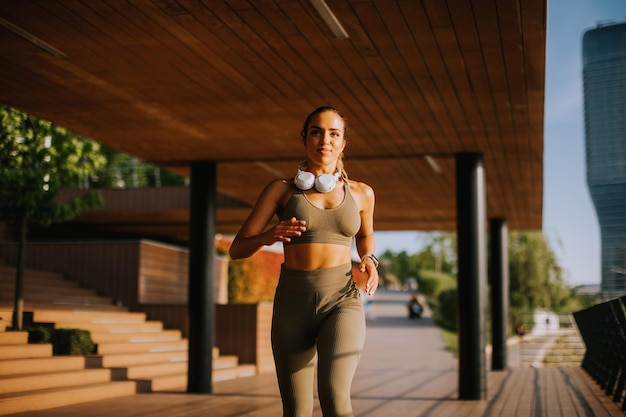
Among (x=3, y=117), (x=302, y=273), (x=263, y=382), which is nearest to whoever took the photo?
(x=302, y=273)

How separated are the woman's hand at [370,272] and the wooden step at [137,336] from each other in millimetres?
9862

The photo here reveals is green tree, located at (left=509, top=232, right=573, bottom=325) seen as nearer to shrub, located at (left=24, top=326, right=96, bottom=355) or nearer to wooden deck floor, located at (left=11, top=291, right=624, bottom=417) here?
wooden deck floor, located at (left=11, top=291, right=624, bottom=417)

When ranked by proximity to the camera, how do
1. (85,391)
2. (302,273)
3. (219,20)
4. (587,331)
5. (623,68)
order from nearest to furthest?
(302,273), (219,20), (85,391), (587,331), (623,68)

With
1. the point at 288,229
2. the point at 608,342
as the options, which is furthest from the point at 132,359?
the point at 288,229

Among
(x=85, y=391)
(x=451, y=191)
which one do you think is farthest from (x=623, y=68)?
(x=85, y=391)

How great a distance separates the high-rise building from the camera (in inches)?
3521

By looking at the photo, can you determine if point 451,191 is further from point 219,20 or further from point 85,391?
point 219,20

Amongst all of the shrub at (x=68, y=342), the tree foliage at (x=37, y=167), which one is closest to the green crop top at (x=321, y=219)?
the shrub at (x=68, y=342)

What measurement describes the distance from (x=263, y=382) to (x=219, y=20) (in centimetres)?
789

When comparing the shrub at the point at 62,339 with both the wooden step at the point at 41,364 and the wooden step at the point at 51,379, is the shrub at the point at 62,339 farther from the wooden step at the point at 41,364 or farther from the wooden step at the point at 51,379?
the wooden step at the point at 51,379

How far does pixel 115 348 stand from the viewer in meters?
13.0

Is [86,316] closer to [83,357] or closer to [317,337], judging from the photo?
[83,357]

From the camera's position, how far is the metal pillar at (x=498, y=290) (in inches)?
730

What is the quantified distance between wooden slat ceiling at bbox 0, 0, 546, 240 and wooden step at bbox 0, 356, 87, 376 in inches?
101
